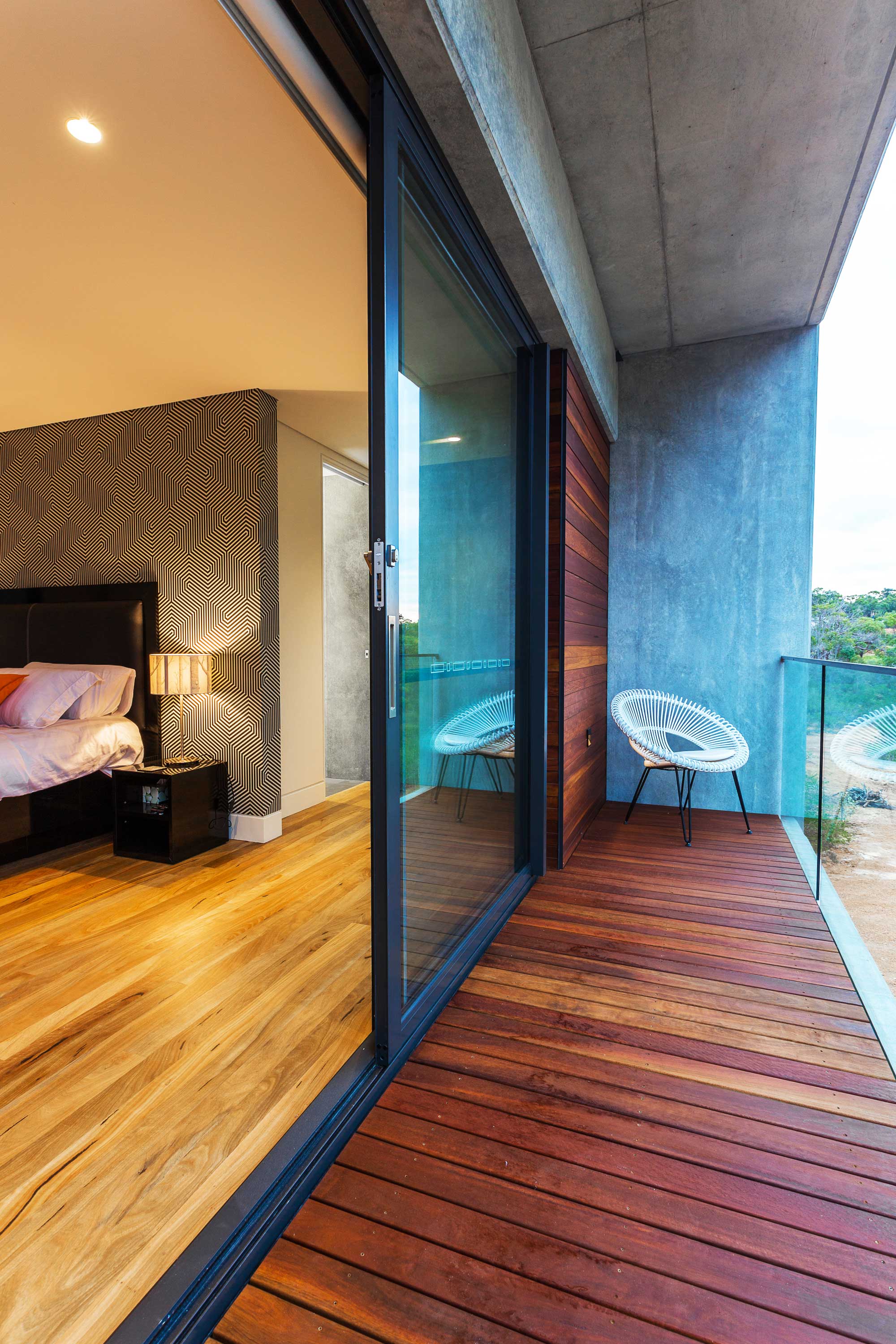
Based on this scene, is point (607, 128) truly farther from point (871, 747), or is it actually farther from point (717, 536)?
point (717, 536)

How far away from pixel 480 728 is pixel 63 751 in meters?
2.33

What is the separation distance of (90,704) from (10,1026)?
7.35 ft

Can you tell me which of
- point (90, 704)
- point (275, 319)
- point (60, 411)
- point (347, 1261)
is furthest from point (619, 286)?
point (347, 1261)

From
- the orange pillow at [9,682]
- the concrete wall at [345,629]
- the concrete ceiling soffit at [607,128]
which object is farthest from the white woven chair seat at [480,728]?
the concrete wall at [345,629]

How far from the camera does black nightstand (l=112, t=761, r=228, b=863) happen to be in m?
3.30

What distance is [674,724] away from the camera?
4035 millimetres

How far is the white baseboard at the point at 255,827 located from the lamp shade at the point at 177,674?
74 cm

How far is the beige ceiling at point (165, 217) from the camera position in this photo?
1.57 metres

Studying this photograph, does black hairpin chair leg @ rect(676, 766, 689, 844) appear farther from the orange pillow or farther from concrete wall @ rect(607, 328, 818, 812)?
the orange pillow

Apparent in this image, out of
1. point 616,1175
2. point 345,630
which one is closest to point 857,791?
point 616,1175

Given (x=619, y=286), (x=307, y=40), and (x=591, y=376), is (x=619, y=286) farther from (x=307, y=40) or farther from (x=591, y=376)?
(x=307, y=40)

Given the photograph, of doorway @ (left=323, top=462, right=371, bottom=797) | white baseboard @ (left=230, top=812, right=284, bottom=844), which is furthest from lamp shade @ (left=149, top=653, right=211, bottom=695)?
doorway @ (left=323, top=462, right=371, bottom=797)

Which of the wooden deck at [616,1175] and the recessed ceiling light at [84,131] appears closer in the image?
the wooden deck at [616,1175]

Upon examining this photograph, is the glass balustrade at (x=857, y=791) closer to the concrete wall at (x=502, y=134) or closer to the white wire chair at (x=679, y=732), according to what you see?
the white wire chair at (x=679, y=732)
